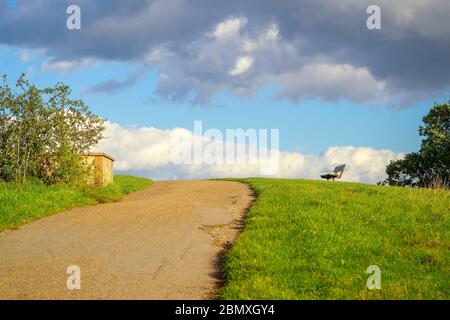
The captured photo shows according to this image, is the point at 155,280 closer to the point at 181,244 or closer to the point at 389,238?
the point at 181,244

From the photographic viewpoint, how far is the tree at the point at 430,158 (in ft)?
131

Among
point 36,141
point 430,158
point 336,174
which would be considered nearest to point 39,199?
point 36,141

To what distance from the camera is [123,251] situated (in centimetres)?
984

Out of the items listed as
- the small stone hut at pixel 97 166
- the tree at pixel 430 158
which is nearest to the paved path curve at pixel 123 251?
the small stone hut at pixel 97 166

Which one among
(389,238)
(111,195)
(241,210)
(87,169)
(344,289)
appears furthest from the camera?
(87,169)

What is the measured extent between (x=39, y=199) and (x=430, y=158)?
110ft

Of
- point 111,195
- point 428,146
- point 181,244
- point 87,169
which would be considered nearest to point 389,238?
point 181,244

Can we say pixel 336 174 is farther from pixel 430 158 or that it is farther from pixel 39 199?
pixel 39 199

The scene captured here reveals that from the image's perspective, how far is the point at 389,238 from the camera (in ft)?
36.1

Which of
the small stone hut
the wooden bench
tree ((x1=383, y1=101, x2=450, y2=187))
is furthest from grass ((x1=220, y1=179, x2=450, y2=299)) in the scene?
tree ((x1=383, y1=101, x2=450, y2=187))

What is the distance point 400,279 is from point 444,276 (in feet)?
3.08

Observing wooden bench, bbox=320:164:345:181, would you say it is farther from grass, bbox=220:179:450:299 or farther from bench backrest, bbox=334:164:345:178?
grass, bbox=220:179:450:299

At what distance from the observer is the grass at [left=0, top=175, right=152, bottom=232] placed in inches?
537

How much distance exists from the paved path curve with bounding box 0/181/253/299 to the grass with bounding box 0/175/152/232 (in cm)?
56
